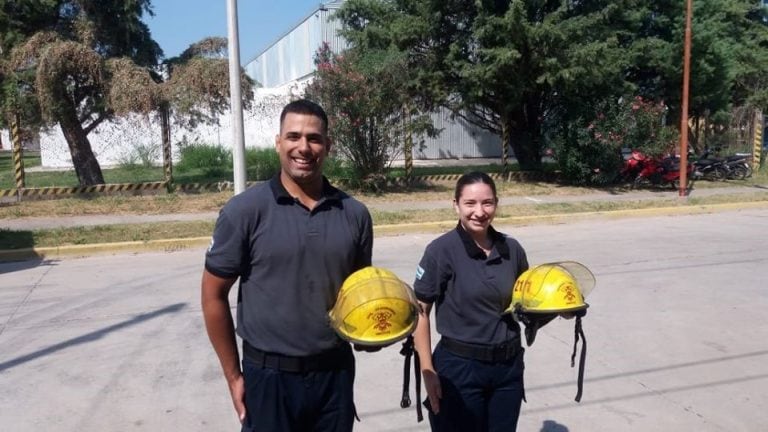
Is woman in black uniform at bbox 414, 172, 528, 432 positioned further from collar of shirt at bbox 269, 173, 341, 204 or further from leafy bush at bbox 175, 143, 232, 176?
leafy bush at bbox 175, 143, 232, 176

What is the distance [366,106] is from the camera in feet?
47.0

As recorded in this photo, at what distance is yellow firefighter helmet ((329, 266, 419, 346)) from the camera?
2025mm

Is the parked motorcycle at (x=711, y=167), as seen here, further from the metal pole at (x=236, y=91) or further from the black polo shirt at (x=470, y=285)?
the black polo shirt at (x=470, y=285)

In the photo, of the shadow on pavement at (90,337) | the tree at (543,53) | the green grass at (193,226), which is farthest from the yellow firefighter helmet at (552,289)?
the tree at (543,53)

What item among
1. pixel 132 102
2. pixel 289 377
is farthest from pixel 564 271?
pixel 132 102

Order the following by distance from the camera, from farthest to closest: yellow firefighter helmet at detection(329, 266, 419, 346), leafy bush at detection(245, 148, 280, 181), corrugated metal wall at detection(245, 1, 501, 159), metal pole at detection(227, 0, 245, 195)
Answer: corrugated metal wall at detection(245, 1, 501, 159)
leafy bush at detection(245, 148, 280, 181)
metal pole at detection(227, 0, 245, 195)
yellow firefighter helmet at detection(329, 266, 419, 346)

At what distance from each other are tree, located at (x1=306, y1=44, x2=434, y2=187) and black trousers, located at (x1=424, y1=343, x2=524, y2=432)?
12.0m

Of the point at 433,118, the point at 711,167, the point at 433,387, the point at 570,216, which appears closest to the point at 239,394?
the point at 433,387

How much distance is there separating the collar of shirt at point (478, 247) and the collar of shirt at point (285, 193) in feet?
2.06

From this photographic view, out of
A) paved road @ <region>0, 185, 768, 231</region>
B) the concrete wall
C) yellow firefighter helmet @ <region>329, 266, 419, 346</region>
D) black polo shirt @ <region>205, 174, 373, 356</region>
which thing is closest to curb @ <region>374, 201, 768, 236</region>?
paved road @ <region>0, 185, 768, 231</region>

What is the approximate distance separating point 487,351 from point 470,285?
0.90ft

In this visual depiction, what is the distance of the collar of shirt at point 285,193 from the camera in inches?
86.9

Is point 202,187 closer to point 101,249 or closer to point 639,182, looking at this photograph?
point 101,249

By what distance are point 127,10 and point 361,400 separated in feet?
43.7
